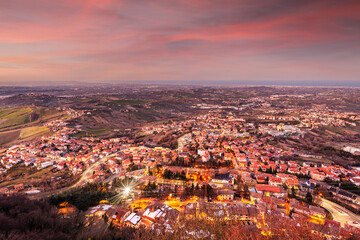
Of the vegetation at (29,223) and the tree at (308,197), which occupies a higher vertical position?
the vegetation at (29,223)

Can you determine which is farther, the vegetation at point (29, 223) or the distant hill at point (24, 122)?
the distant hill at point (24, 122)

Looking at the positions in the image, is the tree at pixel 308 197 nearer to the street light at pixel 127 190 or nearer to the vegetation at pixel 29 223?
the street light at pixel 127 190

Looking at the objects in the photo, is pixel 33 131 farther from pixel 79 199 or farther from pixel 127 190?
pixel 79 199

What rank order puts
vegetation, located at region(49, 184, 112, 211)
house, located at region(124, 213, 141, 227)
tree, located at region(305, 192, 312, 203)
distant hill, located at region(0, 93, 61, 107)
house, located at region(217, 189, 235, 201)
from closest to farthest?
1. house, located at region(124, 213, 141, 227)
2. vegetation, located at region(49, 184, 112, 211)
3. house, located at region(217, 189, 235, 201)
4. tree, located at region(305, 192, 312, 203)
5. distant hill, located at region(0, 93, 61, 107)

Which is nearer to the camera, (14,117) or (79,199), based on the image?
(79,199)

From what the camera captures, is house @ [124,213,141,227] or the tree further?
the tree

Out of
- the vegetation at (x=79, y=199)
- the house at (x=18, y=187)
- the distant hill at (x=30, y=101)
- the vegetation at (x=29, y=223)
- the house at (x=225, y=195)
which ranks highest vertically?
the distant hill at (x=30, y=101)

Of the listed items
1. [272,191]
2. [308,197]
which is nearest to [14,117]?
[272,191]

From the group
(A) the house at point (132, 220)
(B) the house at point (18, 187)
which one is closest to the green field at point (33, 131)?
(B) the house at point (18, 187)

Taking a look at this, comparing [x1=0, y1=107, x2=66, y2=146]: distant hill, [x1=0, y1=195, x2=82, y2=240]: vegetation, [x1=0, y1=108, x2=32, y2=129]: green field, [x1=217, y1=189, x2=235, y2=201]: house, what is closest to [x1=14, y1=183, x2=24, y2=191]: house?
[x1=0, y1=195, x2=82, y2=240]: vegetation

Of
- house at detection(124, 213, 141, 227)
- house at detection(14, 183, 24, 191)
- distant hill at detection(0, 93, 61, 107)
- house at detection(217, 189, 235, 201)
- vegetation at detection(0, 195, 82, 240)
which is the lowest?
house at detection(14, 183, 24, 191)

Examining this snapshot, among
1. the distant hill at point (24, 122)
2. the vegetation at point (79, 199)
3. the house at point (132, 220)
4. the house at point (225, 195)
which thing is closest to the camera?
the house at point (132, 220)

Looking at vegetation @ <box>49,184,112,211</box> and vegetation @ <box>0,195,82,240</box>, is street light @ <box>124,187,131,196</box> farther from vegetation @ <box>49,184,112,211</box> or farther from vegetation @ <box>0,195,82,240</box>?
vegetation @ <box>0,195,82,240</box>
